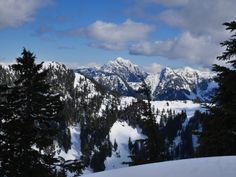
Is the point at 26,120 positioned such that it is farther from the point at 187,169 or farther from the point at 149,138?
the point at 149,138

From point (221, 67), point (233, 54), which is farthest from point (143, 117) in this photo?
point (233, 54)

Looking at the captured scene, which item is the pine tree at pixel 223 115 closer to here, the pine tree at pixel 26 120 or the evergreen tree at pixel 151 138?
the pine tree at pixel 26 120

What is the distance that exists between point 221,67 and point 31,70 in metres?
9.72

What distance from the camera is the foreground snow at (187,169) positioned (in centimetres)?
791

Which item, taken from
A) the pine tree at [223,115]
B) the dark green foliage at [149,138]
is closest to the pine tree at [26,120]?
the pine tree at [223,115]

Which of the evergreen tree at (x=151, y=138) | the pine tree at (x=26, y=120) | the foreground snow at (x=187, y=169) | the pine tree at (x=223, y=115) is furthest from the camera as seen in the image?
the evergreen tree at (x=151, y=138)

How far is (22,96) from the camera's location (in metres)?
20.1

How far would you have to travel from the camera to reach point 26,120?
19922 millimetres

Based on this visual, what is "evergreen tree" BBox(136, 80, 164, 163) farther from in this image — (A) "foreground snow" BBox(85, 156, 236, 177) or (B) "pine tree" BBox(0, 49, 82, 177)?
(A) "foreground snow" BBox(85, 156, 236, 177)

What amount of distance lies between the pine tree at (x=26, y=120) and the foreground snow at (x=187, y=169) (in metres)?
10.8

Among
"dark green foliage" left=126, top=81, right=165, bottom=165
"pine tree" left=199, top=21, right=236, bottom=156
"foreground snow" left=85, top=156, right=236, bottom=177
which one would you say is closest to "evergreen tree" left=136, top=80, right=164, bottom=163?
"dark green foliage" left=126, top=81, right=165, bottom=165

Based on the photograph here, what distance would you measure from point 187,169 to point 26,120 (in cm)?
1304

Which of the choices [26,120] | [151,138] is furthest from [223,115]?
[151,138]

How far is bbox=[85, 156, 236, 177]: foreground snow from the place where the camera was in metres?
7.91
